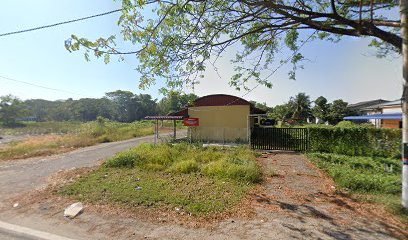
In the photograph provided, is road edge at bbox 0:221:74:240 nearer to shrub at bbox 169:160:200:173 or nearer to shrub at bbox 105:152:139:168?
shrub at bbox 169:160:200:173

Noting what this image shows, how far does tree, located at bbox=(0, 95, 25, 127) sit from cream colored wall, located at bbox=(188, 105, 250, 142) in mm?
59830

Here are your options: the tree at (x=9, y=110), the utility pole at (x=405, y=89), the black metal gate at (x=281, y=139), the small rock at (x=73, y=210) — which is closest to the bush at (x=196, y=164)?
the small rock at (x=73, y=210)

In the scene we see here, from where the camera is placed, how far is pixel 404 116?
12.9 feet

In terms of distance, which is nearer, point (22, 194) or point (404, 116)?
point (404, 116)

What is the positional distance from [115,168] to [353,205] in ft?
24.8

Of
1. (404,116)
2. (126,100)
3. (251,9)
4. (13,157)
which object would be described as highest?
(126,100)

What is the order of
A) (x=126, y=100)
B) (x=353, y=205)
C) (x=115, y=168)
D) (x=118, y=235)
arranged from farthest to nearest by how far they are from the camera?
(x=126, y=100), (x=115, y=168), (x=353, y=205), (x=118, y=235)

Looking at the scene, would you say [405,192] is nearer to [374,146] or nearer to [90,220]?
[90,220]

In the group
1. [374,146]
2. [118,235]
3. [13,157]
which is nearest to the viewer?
[118,235]

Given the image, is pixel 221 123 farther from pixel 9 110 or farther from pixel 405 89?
pixel 9 110

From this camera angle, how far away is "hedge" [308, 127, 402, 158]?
9.55 metres

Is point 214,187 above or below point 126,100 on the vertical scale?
below

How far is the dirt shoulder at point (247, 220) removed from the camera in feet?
10.7

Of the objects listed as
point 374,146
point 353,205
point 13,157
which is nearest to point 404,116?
point 353,205
